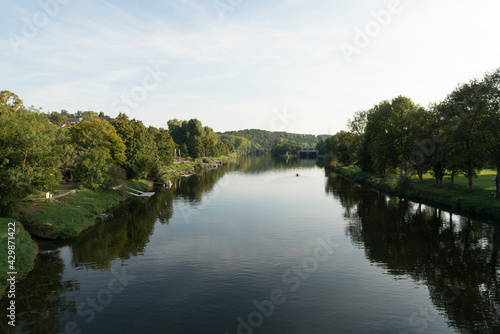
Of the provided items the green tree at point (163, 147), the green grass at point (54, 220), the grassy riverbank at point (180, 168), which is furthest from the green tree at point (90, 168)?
the green tree at point (163, 147)

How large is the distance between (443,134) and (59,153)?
60.1 meters

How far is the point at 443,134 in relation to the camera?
55875 millimetres

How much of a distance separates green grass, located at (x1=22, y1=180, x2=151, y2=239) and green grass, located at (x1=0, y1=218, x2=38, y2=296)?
2.55 metres

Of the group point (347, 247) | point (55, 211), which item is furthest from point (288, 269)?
point (55, 211)

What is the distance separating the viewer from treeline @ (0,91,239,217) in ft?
113

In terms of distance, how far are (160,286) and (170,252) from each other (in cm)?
814

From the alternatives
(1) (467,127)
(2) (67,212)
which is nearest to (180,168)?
(2) (67,212)

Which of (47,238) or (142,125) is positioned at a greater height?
(142,125)

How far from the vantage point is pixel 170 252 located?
3275 cm

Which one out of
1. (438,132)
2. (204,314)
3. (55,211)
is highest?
(438,132)

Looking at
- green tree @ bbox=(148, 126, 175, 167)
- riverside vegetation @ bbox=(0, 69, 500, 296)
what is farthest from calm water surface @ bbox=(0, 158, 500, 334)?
green tree @ bbox=(148, 126, 175, 167)

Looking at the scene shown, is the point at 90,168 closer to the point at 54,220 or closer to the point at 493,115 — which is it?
the point at 54,220

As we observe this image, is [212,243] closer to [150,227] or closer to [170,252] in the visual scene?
[170,252]

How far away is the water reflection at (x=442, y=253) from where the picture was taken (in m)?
21.4
